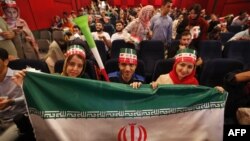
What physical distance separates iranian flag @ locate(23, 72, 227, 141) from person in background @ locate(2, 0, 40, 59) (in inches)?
97.4

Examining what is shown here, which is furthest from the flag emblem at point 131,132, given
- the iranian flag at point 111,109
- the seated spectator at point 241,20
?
the seated spectator at point 241,20

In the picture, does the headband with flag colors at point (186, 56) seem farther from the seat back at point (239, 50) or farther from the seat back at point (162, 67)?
the seat back at point (239, 50)

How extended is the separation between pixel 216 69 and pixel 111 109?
2.06 metres

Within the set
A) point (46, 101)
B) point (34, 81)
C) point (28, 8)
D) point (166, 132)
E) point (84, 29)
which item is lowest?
point (166, 132)

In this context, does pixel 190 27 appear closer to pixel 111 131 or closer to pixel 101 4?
pixel 111 131

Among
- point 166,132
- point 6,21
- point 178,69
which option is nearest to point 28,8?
point 6,21

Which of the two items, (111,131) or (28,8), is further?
(28,8)

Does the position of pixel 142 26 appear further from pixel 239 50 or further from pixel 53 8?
pixel 53 8

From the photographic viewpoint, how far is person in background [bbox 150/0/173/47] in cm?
515

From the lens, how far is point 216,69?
3613mm

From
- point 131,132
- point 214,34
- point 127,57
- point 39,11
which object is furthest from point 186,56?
point 39,11

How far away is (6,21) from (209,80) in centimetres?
337

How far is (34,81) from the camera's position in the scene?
212 cm

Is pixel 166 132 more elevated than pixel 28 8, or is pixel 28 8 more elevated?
pixel 28 8
